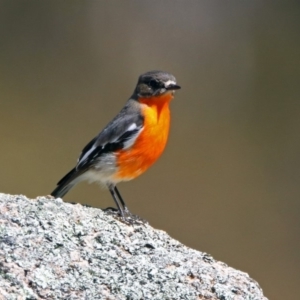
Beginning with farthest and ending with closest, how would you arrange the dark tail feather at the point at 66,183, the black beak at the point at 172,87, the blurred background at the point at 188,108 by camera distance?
the blurred background at the point at 188,108 → the black beak at the point at 172,87 → the dark tail feather at the point at 66,183

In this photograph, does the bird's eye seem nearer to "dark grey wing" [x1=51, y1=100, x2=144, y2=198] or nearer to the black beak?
the black beak

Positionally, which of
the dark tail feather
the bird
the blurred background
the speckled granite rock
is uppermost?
the blurred background

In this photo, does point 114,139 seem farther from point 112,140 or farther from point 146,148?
point 146,148

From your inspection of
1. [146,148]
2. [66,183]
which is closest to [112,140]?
[146,148]

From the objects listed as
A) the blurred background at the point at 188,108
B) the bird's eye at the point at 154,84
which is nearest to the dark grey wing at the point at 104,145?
the bird's eye at the point at 154,84

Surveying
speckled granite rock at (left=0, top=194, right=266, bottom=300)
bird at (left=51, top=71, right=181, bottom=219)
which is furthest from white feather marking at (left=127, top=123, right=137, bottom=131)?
speckled granite rock at (left=0, top=194, right=266, bottom=300)

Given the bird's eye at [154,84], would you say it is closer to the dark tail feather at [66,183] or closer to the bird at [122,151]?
the bird at [122,151]
